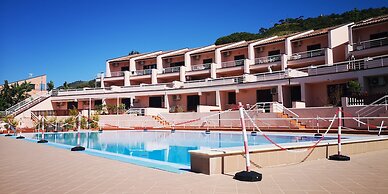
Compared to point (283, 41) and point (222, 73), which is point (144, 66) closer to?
point (222, 73)

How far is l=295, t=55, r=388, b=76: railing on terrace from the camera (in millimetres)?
19797

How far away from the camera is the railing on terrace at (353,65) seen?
779 inches

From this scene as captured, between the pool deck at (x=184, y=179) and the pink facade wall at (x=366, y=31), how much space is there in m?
22.7

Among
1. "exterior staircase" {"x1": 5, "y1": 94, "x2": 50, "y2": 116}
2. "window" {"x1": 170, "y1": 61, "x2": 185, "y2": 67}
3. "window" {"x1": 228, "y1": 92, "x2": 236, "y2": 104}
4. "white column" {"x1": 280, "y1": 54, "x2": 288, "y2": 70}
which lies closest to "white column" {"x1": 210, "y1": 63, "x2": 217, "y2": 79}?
"window" {"x1": 228, "y1": 92, "x2": 236, "y2": 104}

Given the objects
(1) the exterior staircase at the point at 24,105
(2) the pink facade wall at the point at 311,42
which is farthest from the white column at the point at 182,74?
(1) the exterior staircase at the point at 24,105

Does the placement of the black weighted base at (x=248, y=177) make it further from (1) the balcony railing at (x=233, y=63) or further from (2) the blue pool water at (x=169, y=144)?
(1) the balcony railing at (x=233, y=63)

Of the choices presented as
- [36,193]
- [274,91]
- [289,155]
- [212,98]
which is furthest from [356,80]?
[36,193]

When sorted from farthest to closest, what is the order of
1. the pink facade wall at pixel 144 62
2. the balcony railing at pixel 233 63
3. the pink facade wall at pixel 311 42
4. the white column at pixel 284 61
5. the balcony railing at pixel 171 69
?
the pink facade wall at pixel 144 62
the balcony railing at pixel 171 69
the balcony railing at pixel 233 63
the white column at pixel 284 61
the pink facade wall at pixel 311 42

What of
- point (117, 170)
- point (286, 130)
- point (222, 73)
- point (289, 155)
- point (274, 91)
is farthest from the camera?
point (222, 73)

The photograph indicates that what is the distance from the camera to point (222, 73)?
3356 centimetres

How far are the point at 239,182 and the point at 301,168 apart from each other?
1.98 metres

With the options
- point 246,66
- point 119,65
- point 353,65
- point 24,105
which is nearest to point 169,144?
point 353,65

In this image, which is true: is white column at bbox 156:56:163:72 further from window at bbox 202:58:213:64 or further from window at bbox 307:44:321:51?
window at bbox 307:44:321:51

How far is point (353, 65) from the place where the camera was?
2175 cm
